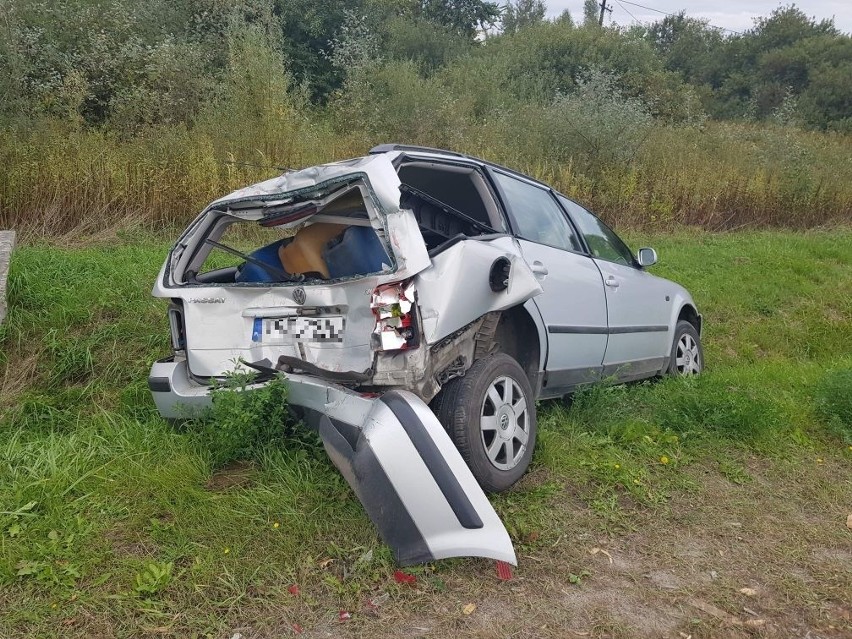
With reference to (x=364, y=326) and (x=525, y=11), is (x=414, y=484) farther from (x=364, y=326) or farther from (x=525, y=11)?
(x=525, y=11)

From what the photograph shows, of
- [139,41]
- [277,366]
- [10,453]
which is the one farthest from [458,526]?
[139,41]

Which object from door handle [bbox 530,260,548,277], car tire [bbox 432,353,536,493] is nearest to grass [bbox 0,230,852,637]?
car tire [bbox 432,353,536,493]

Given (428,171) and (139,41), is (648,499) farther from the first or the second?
(139,41)

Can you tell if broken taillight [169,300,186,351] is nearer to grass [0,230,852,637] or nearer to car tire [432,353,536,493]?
grass [0,230,852,637]

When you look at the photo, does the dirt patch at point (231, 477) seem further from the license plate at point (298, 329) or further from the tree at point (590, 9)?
the tree at point (590, 9)

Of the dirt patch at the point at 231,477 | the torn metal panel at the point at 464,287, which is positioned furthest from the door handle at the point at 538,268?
the dirt patch at the point at 231,477

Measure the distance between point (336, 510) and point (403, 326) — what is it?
3.16 feet

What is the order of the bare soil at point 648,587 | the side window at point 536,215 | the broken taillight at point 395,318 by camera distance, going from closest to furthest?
the bare soil at point 648,587, the broken taillight at point 395,318, the side window at point 536,215

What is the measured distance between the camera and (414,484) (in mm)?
2906

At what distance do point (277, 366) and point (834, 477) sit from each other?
333 centimetres

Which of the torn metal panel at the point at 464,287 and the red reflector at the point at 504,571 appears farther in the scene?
the torn metal panel at the point at 464,287

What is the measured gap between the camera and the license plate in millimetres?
3451

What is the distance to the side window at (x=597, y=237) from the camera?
5.20 meters

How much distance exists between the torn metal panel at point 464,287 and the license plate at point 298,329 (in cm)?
46
